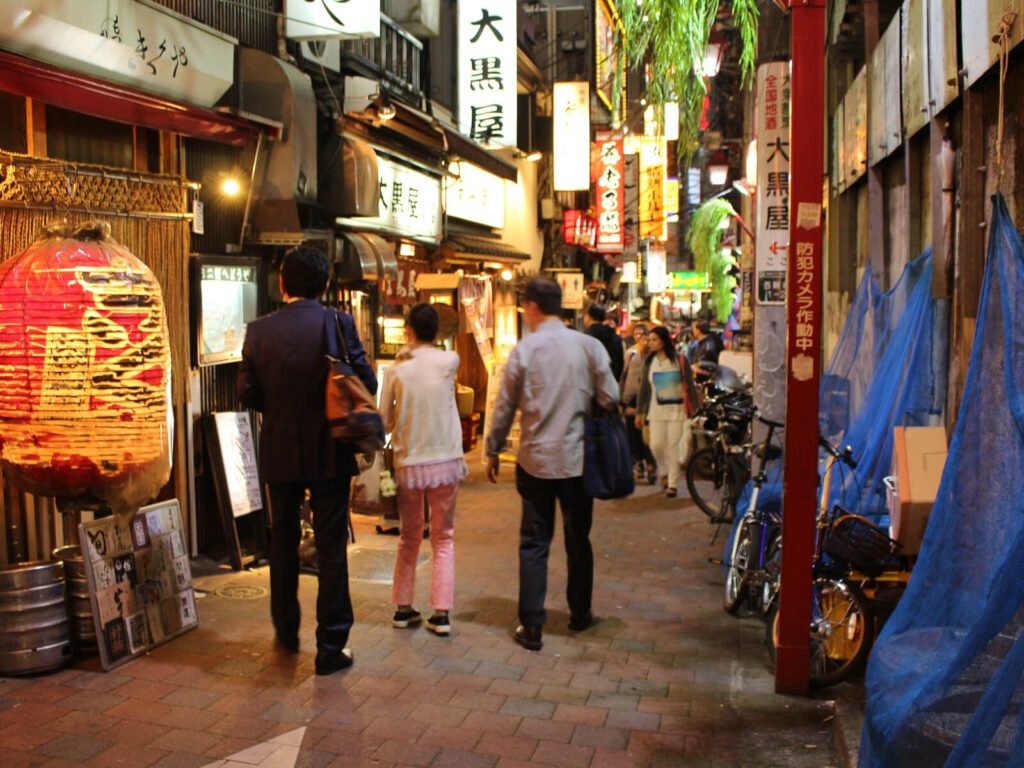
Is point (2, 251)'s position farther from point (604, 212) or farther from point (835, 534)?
point (604, 212)

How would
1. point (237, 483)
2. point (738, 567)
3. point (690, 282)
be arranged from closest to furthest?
point (738, 567) < point (237, 483) < point (690, 282)

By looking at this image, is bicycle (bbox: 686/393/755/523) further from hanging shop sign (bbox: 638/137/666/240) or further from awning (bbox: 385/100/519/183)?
hanging shop sign (bbox: 638/137/666/240)

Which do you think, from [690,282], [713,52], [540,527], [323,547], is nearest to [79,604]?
[323,547]

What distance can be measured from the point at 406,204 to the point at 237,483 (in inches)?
240

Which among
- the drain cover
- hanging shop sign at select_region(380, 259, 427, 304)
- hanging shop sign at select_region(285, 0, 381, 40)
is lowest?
the drain cover

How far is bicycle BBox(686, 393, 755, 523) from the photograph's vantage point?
10.8 metres

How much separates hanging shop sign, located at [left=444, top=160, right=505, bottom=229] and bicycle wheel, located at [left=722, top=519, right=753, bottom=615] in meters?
9.46

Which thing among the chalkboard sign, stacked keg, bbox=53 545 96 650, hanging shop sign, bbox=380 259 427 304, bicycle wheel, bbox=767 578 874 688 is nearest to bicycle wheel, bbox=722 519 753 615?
bicycle wheel, bbox=767 578 874 688

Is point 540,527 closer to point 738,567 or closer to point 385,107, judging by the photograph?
point 738,567

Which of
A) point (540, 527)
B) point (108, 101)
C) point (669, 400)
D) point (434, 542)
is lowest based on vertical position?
point (434, 542)

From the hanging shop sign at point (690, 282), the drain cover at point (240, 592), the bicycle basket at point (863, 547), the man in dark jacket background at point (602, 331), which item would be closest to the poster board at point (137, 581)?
the drain cover at point (240, 592)

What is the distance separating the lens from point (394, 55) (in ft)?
46.4

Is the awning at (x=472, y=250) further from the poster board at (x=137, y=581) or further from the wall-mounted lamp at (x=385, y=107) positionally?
the poster board at (x=137, y=581)

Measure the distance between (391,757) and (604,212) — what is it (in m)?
21.4
